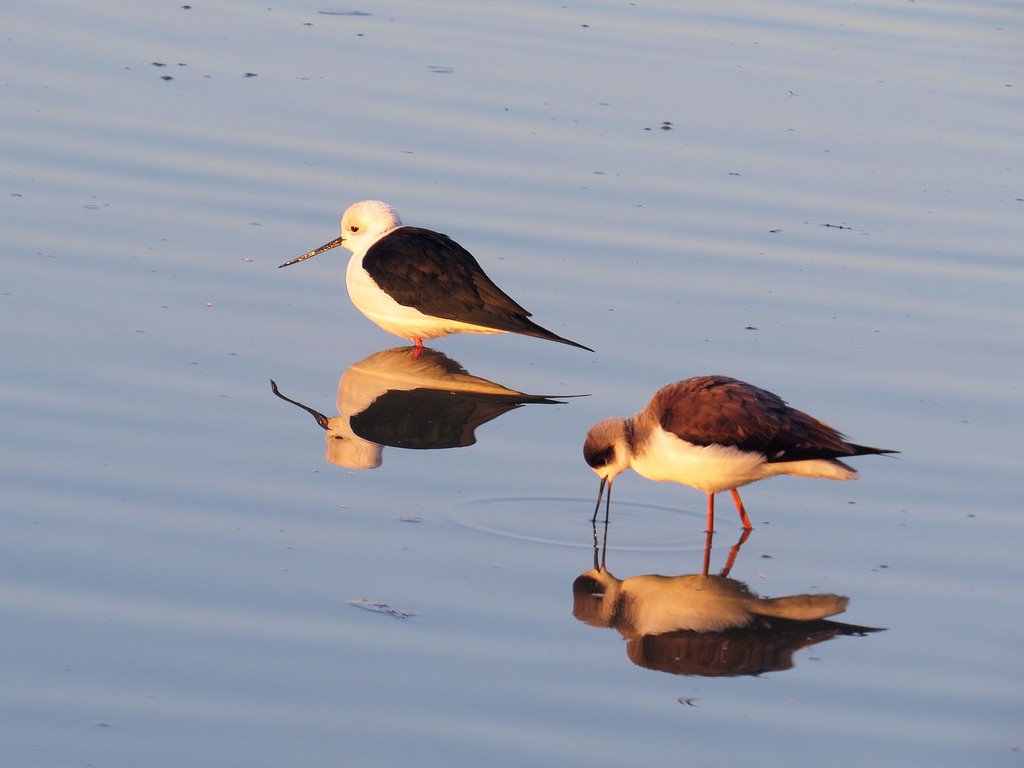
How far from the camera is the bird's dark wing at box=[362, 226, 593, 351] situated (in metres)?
8.13

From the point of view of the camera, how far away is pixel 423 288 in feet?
27.5

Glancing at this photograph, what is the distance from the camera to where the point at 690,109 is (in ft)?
39.1

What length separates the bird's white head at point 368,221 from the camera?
8805 mm

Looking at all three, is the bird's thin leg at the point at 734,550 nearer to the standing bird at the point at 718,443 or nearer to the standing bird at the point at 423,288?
the standing bird at the point at 718,443

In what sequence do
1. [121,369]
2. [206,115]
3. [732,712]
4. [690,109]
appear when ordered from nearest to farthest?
[732,712]
[121,369]
[206,115]
[690,109]

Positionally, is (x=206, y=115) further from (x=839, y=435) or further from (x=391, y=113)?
(x=839, y=435)

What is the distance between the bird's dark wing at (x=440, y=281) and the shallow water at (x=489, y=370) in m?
0.27

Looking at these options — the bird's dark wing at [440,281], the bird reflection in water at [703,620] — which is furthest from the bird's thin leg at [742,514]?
the bird's dark wing at [440,281]

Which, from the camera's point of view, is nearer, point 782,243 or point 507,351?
point 507,351

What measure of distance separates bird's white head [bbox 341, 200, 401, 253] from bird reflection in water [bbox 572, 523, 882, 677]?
11.6ft

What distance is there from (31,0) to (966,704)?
36.1ft

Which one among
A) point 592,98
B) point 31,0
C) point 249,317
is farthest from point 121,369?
point 31,0

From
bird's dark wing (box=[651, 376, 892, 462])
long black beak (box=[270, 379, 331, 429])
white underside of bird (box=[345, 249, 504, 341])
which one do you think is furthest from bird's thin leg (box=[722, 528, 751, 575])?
white underside of bird (box=[345, 249, 504, 341])

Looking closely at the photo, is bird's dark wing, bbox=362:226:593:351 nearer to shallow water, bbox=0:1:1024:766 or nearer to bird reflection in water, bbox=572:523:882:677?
shallow water, bbox=0:1:1024:766
